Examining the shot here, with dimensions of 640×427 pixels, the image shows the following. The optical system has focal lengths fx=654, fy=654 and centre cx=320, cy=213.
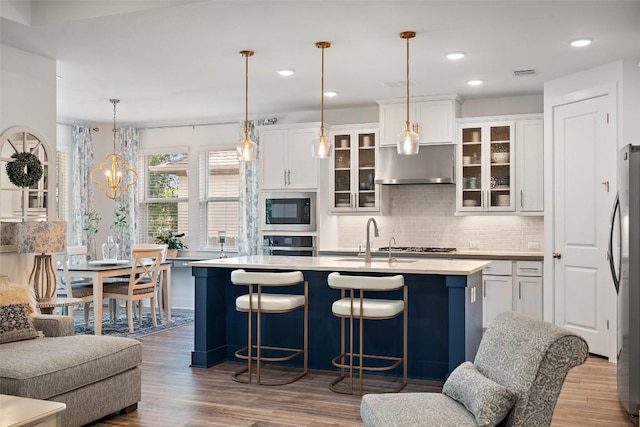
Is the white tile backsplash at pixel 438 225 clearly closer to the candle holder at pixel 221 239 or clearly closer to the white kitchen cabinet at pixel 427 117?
the white kitchen cabinet at pixel 427 117

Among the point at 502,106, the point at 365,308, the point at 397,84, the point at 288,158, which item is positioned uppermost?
the point at 397,84

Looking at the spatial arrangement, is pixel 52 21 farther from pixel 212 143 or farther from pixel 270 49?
pixel 212 143

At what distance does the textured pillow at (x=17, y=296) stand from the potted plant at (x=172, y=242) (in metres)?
4.41

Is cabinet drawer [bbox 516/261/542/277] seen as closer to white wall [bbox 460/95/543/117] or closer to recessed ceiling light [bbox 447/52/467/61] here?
white wall [bbox 460/95/543/117]

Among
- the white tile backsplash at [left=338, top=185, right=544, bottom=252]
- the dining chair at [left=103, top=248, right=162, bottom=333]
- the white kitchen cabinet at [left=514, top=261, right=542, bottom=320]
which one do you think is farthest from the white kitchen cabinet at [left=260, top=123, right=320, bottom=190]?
the white kitchen cabinet at [left=514, top=261, right=542, bottom=320]

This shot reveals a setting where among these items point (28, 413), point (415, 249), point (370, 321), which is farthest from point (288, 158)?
point (28, 413)

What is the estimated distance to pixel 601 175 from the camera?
6.25 m

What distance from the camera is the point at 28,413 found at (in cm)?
303

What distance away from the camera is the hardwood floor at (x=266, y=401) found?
4234 millimetres

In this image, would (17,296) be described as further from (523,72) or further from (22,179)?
(523,72)

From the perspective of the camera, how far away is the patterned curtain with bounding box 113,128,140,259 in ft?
31.5

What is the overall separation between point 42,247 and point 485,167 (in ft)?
15.8

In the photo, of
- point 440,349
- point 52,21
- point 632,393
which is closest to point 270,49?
point 52,21

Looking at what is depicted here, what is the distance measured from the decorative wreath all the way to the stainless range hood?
381 centimetres
